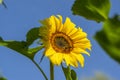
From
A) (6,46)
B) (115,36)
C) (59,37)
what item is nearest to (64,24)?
(59,37)

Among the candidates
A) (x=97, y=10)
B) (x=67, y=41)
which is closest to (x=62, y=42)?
(x=67, y=41)

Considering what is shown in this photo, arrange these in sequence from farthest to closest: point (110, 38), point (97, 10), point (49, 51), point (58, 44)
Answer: point (58, 44)
point (49, 51)
point (97, 10)
point (110, 38)

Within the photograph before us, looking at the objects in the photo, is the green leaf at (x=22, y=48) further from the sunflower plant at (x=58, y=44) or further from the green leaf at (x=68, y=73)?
the green leaf at (x=68, y=73)

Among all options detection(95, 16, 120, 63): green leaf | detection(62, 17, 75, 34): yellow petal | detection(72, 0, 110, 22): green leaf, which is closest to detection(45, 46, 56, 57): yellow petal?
detection(62, 17, 75, 34): yellow petal

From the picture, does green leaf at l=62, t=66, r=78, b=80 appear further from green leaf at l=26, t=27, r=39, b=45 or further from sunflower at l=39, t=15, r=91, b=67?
green leaf at l=26, t=27, r=39, b=45

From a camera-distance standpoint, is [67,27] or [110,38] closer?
[110,38]

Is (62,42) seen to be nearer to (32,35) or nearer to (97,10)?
(32,35)
